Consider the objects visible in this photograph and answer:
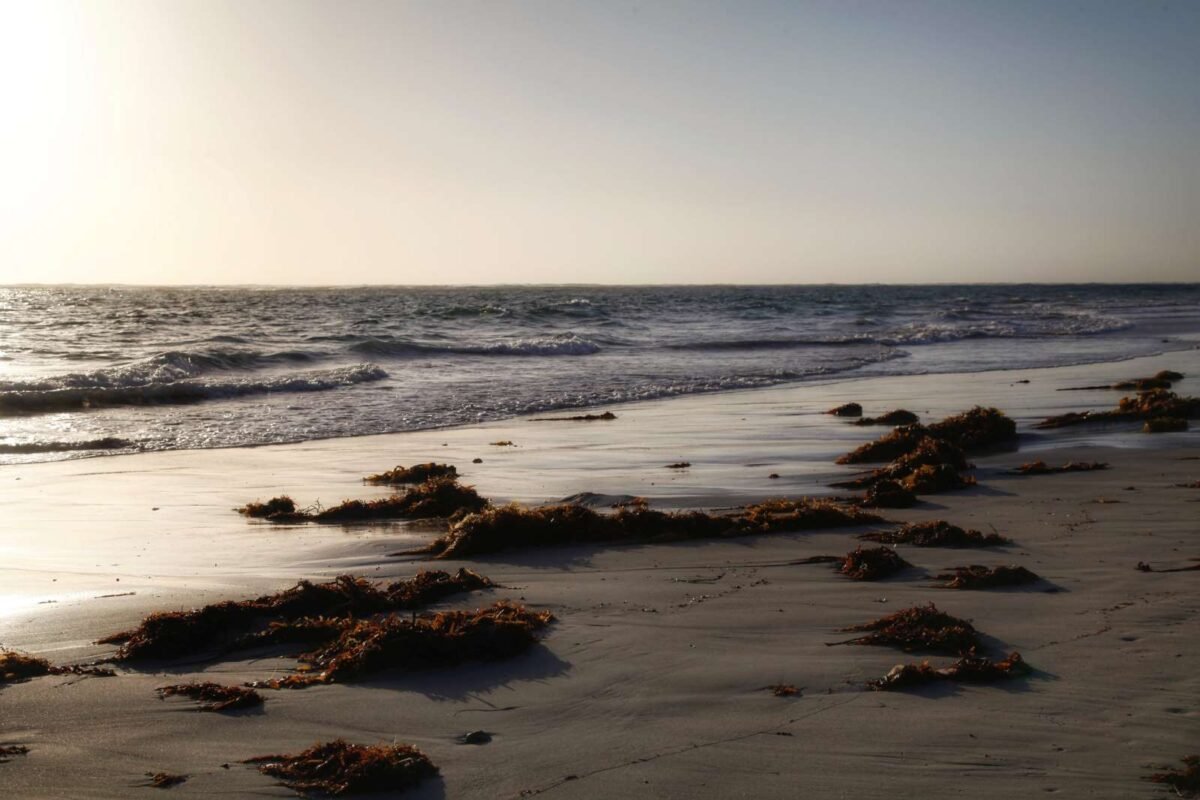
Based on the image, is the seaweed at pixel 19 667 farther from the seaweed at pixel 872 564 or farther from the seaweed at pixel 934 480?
the seaweed at pixel 934 480

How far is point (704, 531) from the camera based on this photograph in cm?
640

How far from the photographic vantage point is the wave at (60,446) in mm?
11219

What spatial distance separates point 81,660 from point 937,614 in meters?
3.76

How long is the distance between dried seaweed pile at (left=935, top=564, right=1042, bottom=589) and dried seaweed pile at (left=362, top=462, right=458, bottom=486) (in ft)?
15.3

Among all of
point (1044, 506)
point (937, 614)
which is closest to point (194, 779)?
point (937, 614)

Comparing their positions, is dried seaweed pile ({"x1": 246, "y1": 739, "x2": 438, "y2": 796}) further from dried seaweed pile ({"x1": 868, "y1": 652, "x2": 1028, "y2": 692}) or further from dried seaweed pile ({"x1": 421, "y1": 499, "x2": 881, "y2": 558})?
dried seaweed pile ({"x1": 421, "y1": 499, "x2": 881, "y2": 558})

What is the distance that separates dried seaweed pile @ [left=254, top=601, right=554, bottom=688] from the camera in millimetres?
4023

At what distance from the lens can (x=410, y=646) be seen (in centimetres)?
415

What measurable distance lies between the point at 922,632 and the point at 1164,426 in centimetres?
807

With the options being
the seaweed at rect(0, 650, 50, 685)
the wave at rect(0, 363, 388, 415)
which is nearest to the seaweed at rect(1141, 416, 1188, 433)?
the seaweed at rect(0, 650, 50, 685)

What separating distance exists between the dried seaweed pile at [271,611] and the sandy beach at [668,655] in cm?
12

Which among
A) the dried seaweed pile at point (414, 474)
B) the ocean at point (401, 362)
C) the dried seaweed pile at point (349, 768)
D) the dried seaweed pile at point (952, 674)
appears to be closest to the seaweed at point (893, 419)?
the ocean at point (401, 362)

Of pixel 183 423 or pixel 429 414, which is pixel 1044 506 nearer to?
pixel 429 414

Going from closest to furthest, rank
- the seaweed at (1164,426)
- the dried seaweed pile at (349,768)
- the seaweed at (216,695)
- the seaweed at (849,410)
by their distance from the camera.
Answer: the dried seaweed pile at (349,768), the seaweed at (216,695), the seaweed at (1164,426), the seaweed at (849,410)
